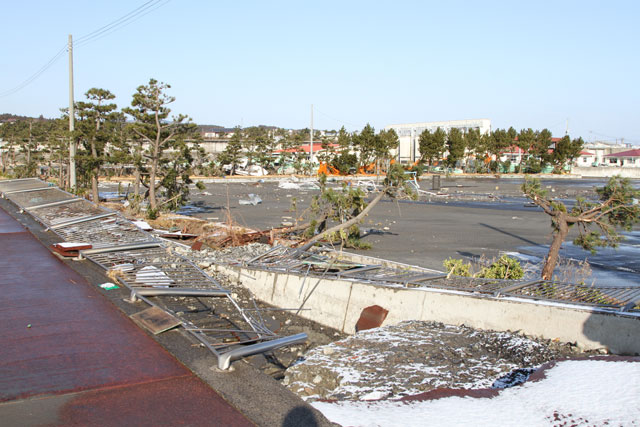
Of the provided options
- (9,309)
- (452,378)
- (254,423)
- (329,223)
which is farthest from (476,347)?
(329,223)

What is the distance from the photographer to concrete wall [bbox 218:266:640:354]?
6664 millimetres

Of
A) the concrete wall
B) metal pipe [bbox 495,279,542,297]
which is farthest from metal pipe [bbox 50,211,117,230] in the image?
metal pipe [bbox 495,279,542,297]

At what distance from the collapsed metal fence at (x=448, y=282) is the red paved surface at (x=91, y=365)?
164 inches

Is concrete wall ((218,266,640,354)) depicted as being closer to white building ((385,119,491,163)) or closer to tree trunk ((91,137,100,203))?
tree trunk ((91,137,100,203))

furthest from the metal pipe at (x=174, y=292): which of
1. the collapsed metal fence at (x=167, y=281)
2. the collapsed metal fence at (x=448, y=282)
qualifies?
the collapsed metal fence at (x=448, y=282)

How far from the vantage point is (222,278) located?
11.8 m

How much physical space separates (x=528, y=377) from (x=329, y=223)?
1506cm

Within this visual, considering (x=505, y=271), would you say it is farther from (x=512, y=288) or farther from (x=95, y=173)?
(x=95, y=173)

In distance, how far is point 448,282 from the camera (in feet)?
30.2

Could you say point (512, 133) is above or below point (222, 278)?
above

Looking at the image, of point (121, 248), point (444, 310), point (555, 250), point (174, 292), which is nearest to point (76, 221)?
point (121, 248)

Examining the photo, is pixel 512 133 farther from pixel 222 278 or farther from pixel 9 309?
pixel 9 309

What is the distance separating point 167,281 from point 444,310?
4444mm

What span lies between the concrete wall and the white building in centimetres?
7384
